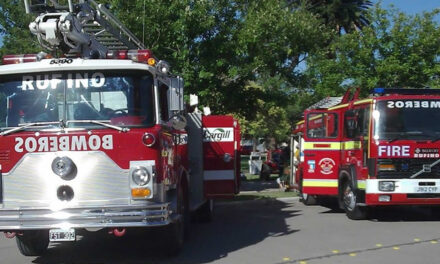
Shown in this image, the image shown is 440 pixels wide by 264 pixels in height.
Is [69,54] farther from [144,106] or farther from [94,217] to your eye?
[94,217]

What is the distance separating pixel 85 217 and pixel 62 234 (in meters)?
0.36

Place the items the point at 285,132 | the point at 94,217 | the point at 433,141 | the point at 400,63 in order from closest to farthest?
the point at 94,217 < the point at 433,141 < the point at 400,63 < the point at 285,132

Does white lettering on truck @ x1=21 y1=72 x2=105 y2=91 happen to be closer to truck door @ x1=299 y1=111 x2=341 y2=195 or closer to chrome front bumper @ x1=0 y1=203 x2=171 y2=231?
chrome front bumper @ x1=0 y1=203 x2=171 y2=231

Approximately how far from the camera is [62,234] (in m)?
6.84

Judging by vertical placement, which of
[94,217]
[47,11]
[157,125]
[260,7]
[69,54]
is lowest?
[94,217]

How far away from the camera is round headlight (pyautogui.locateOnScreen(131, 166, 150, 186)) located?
6906 mm

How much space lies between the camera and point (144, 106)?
7.30 metres

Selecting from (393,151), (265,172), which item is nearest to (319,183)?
(393,151)

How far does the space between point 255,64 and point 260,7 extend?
165 inches

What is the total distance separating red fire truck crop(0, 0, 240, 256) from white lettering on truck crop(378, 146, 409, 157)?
472cm

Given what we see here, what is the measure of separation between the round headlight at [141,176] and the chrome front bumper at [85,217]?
303 millimetres

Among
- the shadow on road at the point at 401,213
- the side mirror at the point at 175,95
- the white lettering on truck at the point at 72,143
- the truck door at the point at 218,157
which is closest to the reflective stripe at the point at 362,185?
the shadow on road at the point at 401,213

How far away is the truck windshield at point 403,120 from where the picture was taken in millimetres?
10961

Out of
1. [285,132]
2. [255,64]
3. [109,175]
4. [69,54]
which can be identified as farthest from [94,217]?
[285,132]
